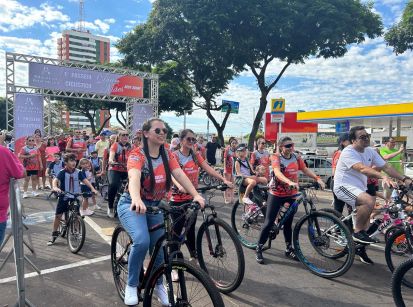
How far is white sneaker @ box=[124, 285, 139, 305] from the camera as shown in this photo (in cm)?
323

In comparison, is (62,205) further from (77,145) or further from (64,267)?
(77,145)

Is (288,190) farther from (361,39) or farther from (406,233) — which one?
(361,39)

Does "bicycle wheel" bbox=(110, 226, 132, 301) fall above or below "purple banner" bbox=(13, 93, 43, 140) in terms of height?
below

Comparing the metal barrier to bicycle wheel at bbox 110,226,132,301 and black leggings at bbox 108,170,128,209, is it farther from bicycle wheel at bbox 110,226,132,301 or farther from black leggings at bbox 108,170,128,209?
black leggings at bbox 108,170,128,209

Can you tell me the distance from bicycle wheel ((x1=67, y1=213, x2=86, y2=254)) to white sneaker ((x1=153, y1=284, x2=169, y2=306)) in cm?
274

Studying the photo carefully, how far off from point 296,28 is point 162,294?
Result: 17793 mm

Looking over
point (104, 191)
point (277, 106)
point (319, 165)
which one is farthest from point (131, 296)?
point (319, 165)

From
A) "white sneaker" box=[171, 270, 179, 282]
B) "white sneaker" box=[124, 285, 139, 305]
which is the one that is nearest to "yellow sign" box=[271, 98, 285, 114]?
"white sneaker" box=[124, 285, 139, 305]

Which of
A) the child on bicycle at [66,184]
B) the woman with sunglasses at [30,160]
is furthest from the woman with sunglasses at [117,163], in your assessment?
the woman with sunglasses at [30,160]

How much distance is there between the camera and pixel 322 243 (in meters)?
4.81

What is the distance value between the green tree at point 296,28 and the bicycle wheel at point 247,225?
14.0 m

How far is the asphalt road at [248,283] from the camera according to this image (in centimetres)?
387

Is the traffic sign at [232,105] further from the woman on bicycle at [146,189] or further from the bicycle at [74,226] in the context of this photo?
the woman on bicycle at [146,189]

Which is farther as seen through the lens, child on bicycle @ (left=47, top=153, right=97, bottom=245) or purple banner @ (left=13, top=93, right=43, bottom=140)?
purple banner @ (left=13, top=93, right=43, bottom=140)
